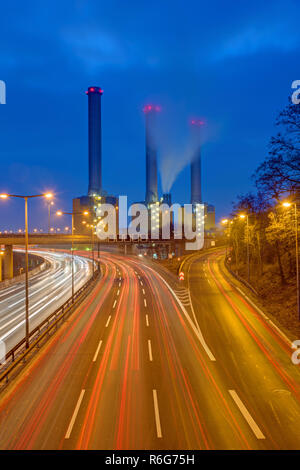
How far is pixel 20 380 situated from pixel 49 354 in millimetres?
3667

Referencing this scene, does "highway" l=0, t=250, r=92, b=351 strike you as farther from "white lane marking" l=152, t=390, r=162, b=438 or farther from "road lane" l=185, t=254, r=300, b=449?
"road lane" l=185, t=254, r=300, b=449

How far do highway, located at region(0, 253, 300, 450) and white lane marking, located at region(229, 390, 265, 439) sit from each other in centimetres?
4

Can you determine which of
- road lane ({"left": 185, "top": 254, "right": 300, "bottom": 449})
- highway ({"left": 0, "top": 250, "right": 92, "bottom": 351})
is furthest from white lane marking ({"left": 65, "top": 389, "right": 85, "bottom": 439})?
highway ({"left": 0, "top": 250, "right": 92, "bottom": 351})

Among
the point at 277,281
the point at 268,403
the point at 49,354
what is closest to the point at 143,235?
the point at 277,281

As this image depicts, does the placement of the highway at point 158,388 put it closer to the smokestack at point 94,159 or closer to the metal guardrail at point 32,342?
the metal guardrail at point 32,342

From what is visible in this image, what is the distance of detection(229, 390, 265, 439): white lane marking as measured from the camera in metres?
11.1

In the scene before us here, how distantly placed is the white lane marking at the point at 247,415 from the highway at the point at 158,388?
0.12ft

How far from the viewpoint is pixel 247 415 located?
40.4 ft

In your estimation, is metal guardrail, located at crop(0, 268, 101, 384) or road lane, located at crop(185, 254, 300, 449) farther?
metal guardrail, located at crop(0, 268, 101, 384)

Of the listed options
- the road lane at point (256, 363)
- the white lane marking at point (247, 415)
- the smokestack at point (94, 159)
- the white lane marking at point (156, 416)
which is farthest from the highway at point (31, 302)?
the smokestack at point (94, 159)

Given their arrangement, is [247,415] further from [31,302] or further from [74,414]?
[31,302]

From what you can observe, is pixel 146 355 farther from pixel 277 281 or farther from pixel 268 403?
pixel 277 281

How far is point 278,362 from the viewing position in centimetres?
1788

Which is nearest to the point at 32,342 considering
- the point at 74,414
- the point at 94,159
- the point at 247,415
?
the point at 74,414
